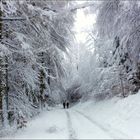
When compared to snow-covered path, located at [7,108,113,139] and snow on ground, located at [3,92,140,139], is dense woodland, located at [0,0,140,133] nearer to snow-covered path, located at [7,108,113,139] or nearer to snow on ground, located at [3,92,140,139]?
snow-covered path, located at [7,108,113,139]

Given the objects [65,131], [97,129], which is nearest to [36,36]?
[65,131]

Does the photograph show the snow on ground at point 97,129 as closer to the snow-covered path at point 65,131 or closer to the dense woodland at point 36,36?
the snow-covered path at point 65,131

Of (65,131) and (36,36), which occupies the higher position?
(36,36)

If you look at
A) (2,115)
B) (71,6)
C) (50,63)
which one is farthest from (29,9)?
(50,63)

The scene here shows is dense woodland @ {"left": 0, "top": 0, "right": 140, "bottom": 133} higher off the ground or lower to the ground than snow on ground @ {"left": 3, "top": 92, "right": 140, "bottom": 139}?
higher

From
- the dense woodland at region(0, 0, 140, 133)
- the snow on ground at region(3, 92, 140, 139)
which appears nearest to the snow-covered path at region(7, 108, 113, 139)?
the snow on ground at region(3, 92, 140, 139)

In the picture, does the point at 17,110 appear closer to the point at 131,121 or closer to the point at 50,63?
the point at 131,121

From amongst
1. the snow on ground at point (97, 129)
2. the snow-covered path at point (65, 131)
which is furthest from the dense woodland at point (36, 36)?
the snow on ground at point (97, 129)

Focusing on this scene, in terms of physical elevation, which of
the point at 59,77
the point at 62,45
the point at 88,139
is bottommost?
the point at 88,139

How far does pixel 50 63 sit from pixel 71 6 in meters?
10.4

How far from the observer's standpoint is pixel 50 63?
25750mm

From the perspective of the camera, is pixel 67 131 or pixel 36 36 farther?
pixel 36 36

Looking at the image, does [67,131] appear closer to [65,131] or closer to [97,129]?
[65,131]

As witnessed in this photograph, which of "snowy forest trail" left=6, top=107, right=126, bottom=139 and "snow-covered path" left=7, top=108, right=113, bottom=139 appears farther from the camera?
"snow-covered path" left=7, top=108, right=113, bottom=139
